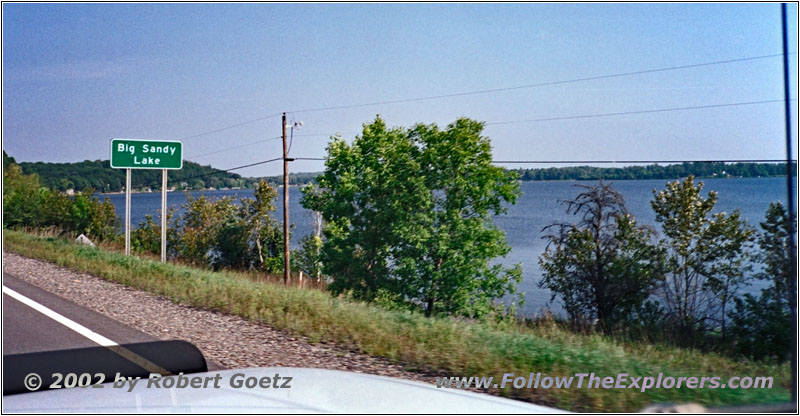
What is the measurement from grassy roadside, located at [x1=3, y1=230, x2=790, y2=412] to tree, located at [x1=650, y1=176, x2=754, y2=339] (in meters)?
22.5

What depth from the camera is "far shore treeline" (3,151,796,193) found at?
1041 inches

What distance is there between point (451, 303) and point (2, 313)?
27.8 m

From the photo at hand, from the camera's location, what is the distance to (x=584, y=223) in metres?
33.6

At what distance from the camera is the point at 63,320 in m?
8.73

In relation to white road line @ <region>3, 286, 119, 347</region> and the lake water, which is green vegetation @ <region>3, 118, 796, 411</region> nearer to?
the lake water

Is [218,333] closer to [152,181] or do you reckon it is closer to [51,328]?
[51,328]

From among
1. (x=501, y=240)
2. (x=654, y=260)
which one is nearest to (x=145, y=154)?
(x=501, y=240)

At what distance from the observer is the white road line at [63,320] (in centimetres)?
738

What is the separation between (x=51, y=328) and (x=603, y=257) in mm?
29033

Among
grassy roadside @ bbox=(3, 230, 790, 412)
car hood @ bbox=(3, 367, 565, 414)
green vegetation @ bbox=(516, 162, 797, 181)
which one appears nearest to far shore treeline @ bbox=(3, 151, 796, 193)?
green vegetation @ bbox=(516, 162, 797, 181)

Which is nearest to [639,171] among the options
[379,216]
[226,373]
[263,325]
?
[379,216]

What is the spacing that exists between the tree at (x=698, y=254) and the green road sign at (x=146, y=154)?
21834 mm

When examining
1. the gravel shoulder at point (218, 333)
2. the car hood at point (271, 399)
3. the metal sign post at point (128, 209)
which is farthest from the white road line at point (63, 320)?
the metal sign post at point (128, 209)

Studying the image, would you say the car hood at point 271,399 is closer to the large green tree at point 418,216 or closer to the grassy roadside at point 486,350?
the grassy roadside at point 486,350
